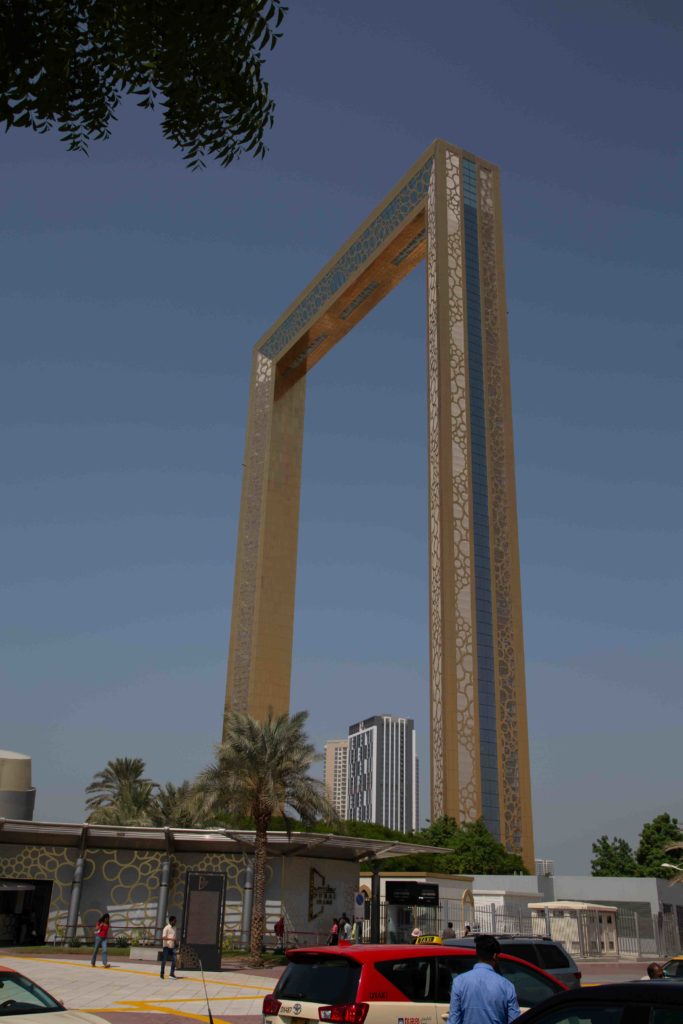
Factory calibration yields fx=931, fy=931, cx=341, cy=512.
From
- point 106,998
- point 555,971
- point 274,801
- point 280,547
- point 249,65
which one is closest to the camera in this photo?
point 249,65

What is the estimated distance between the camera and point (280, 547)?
76938mm

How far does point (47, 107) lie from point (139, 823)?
55.5 m

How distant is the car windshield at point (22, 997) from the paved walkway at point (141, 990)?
21.4 feet

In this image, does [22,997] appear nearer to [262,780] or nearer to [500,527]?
[262,780]

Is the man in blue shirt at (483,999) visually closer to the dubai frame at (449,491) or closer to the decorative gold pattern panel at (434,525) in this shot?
the dubai frame at (449,491)

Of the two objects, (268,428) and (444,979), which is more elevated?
(268,428)

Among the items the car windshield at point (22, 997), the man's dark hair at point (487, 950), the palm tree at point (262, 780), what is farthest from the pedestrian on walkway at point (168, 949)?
the man's dark hair at point (487, 950)

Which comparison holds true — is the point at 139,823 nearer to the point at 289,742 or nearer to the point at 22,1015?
the point at 289,742

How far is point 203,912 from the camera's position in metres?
26.2

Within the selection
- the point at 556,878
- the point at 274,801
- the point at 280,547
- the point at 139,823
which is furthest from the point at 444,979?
the point at 280,547

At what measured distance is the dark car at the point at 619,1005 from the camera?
386 cm

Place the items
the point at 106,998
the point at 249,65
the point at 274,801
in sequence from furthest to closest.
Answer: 1. the point at 274,801
2. the point at 106,998
3. the point at 249,65

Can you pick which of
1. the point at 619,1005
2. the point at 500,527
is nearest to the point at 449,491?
the point at 500,527

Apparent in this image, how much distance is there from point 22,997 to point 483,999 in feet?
17.0
